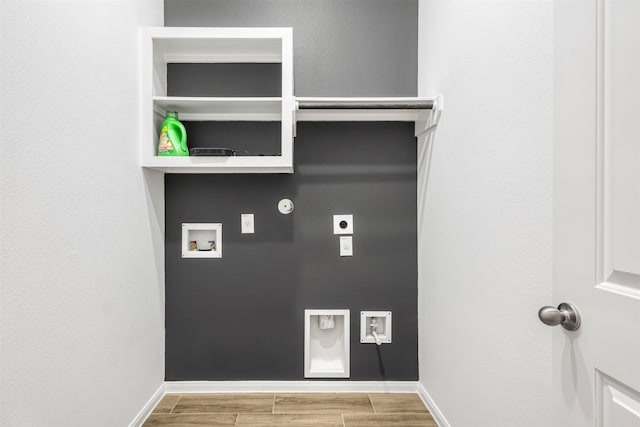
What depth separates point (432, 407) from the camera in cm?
202

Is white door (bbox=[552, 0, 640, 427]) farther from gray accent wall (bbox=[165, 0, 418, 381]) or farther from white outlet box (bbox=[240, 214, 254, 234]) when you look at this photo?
white outlet box (bbox=[240, 214, 254, 234])

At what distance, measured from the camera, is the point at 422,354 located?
7.29 ft

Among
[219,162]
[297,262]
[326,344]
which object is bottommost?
[326,344]

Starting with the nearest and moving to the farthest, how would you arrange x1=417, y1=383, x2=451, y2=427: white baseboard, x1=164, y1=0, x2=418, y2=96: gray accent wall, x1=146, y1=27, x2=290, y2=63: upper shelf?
x1=417, y1=383, x2=451, y2=427: white baseboard → x1=146, y1=27, x2=290, y2=63: upper shelf → x1=164, y1=0, x2=418, y2=96: gray accent wall

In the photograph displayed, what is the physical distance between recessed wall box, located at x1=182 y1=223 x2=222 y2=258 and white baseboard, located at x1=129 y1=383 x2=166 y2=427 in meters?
0.77

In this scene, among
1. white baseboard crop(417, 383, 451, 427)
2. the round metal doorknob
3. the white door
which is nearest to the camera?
the white door

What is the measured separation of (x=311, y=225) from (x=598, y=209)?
1.65 meters

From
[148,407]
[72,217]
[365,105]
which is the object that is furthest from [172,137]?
[148,407]

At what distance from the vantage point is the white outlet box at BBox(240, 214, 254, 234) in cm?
227

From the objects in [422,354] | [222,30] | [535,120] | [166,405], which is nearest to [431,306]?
[422,354]

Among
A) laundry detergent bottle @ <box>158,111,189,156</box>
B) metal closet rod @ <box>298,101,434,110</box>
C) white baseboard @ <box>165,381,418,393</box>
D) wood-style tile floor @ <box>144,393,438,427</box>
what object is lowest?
wood-style tile floor @ <box>144,393,438,427</box>

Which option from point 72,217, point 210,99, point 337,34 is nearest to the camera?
point 72,217

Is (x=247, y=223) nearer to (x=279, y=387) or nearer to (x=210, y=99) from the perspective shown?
(x=210, y=99)

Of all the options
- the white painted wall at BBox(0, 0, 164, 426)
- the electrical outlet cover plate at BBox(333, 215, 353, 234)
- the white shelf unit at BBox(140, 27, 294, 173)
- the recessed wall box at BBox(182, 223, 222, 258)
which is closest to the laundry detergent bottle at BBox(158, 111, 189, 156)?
the white shelf unit at BBox(140, 27, 294, 173)
